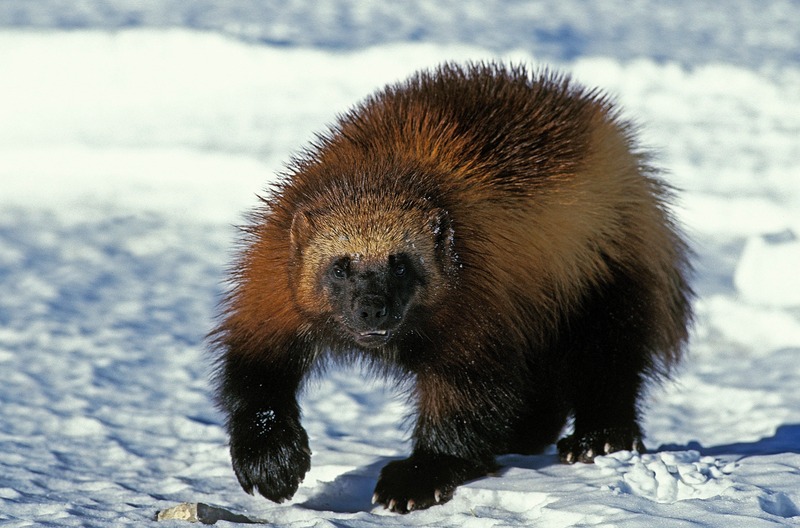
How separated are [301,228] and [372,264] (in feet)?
0.96

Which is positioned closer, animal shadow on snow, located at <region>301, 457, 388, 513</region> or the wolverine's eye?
the wolverine's eye

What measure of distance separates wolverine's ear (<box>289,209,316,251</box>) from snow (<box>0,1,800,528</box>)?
2.91 feet

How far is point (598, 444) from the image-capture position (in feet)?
13.2

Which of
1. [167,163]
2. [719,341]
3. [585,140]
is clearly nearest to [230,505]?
[585,140]

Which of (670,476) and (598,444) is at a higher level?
(598,444)

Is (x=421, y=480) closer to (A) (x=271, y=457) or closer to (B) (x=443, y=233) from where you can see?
(A) (x=271, y=457)

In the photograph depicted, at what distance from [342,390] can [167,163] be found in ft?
12.6

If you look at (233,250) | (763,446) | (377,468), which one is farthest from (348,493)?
(233,250)

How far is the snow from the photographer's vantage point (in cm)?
354

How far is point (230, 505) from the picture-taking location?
3.73 meters

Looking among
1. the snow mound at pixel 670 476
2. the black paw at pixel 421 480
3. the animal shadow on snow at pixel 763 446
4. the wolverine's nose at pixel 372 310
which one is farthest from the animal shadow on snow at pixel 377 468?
the wolverine's nose at pixel 372 310

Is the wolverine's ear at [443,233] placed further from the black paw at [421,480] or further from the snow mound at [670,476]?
the snow mound at [670,476]

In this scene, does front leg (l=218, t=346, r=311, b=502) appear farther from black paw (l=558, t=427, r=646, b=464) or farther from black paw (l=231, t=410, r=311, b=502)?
black paw (l=558, t=427, r=646, b=464)

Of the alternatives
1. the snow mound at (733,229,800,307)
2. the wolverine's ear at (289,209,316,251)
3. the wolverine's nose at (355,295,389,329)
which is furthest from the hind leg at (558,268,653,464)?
the snow mound at (733,229,800,307)
